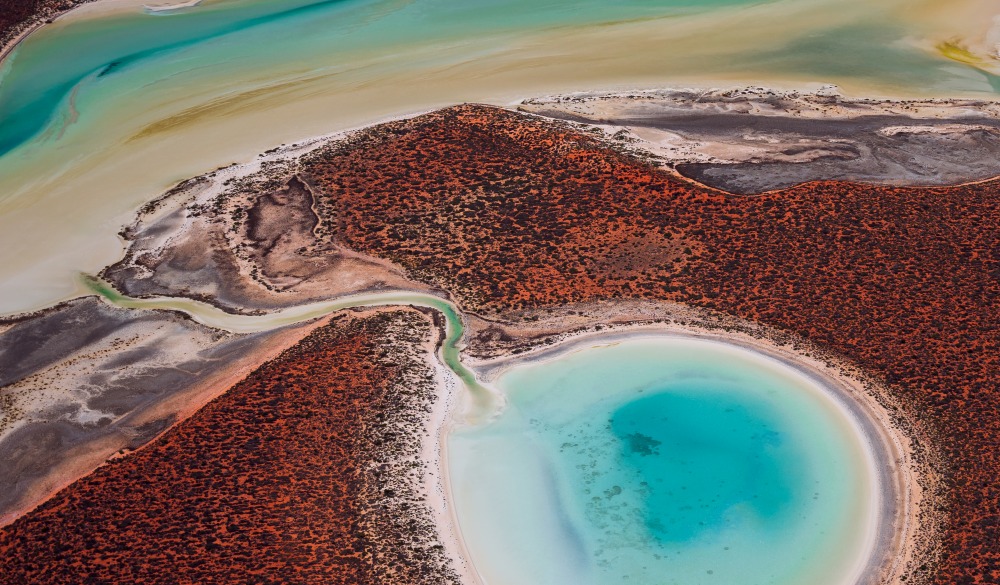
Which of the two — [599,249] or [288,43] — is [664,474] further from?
[288,43]

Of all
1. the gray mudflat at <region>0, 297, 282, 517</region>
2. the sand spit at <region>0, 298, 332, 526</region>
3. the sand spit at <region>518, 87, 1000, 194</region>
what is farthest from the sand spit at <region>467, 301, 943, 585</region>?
the gray mudflat at <region>0, 297, 282, 517</region>

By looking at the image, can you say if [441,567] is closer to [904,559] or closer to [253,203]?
[904,559]

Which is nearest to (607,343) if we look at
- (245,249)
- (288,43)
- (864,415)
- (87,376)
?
(864,415)

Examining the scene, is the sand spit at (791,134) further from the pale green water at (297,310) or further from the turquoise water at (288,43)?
the pale green water at (297,310)

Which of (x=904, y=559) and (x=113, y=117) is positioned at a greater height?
(x=113, y=117)

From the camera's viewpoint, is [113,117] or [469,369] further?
[113,117]

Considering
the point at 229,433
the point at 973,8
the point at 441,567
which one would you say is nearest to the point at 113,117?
the point at 229,433

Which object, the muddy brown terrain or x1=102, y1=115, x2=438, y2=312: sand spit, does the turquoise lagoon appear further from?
x1=102, y1=115, x2=438, y2=312: sand spit
